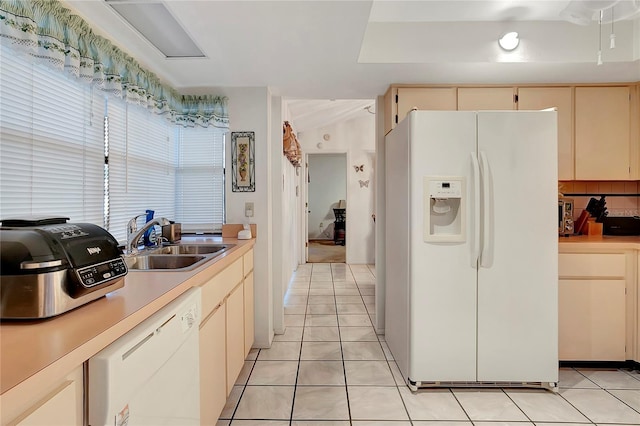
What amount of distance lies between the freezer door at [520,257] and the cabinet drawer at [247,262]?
1584 millimetres

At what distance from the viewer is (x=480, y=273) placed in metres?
2.05

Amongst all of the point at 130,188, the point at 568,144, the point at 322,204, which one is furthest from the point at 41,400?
the point at 322,204

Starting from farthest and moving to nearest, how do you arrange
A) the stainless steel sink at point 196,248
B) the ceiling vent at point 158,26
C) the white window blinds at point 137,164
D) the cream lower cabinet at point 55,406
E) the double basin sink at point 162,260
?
1. the stainless steel sink at point 196,248
2. the white window blinds at point 137,164
3. the double basin sink at point 162,260
4. the ceiling vent at point 158,26
5. the cream lower cabinet at point 55,406

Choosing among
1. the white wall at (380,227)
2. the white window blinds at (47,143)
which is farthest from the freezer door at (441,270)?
the white window blinds at (47,143)

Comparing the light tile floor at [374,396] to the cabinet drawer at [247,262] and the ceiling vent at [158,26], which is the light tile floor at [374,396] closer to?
the cabinet drawer at [247,262]

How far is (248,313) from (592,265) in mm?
2512

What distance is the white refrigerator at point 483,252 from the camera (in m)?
2.04

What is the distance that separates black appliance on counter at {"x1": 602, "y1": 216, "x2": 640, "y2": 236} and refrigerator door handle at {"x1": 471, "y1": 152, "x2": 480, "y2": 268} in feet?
5.15

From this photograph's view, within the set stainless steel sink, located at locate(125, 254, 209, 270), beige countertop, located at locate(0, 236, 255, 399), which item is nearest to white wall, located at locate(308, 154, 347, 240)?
stainless steel sink, located at locate(125, 254, 209, 270)

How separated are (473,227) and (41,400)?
6.83 ft

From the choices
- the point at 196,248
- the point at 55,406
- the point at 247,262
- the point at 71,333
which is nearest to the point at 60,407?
the point at 55,406

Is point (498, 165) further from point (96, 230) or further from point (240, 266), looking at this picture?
point (96, 230)

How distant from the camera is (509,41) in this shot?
7.45 feet

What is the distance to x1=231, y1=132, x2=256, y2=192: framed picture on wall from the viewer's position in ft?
8.99
